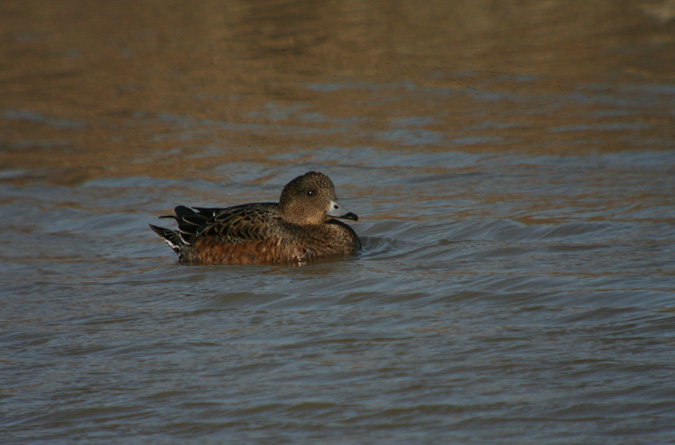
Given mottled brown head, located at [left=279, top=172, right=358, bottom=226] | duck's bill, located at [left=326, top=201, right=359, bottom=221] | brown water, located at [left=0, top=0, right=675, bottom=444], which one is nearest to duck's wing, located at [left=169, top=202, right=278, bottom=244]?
mottled brown head, located at [left=279, top=172, right=358, bottom=226]

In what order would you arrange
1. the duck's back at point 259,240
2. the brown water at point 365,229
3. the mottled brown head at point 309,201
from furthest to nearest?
the mottled brown head at point 309,201 < the duck's back at point 259,240 < the brown water at point 365,229

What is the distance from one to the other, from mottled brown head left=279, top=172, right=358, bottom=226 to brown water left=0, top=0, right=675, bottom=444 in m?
0.58

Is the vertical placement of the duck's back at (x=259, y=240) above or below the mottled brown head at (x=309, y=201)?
below

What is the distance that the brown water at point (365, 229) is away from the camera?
5066 mm

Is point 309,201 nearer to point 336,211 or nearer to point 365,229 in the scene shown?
point 336,211

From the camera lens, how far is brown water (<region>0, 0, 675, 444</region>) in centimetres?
507

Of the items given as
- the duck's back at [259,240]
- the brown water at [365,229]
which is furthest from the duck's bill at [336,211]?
the brown water at [365,229]

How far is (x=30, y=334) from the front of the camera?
659 cm

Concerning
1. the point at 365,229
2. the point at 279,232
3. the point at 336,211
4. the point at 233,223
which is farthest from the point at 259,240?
the point at 365,229

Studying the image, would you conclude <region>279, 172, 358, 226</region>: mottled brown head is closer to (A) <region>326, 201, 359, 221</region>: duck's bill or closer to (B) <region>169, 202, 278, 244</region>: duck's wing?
(A) <region>326, 201, 359, 221</region>: duck's bill

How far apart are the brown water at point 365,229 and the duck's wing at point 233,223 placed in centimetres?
37

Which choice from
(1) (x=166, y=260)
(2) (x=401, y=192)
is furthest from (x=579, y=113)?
(1) (x=166, y=260)

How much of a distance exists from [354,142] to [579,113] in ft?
9.51

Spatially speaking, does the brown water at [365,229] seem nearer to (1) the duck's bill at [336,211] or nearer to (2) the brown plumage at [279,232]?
(2) the brown plumage at [279,232]
